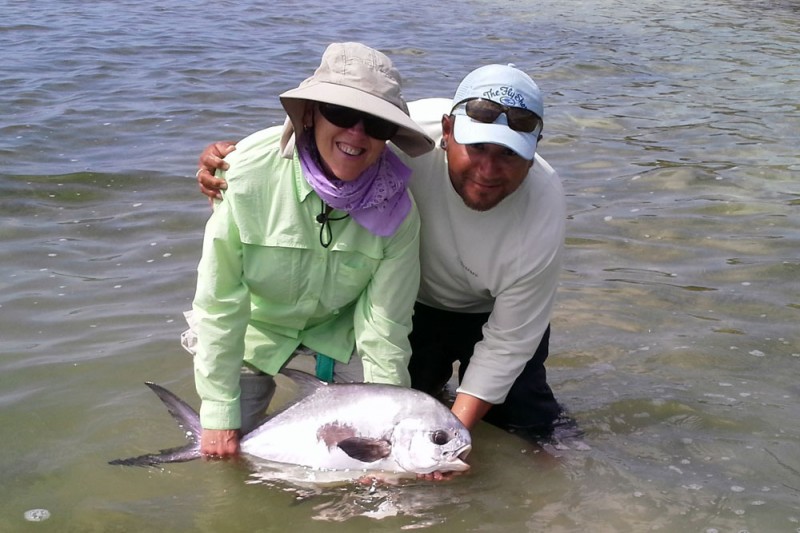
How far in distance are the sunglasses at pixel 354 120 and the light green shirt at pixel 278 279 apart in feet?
0.98

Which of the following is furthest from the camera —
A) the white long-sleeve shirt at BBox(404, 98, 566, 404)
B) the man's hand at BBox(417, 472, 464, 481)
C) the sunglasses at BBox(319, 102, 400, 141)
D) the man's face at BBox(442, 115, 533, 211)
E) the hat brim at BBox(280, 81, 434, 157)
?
the white long-sleeve shirt at BBox(404, 98, 566, 404)

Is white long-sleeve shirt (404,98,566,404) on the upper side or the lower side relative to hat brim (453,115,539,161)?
lower

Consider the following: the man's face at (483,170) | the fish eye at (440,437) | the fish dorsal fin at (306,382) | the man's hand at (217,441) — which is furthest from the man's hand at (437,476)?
the man's face at (483,170)

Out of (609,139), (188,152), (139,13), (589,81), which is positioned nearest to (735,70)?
(589,81)

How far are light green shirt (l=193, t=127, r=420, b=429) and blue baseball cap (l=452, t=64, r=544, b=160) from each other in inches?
20.0

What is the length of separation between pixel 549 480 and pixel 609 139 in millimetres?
6644

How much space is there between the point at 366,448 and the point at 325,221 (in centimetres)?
100

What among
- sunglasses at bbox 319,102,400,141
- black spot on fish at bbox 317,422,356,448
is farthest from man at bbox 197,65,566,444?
black spot on fish at bbox 317,422,356,448

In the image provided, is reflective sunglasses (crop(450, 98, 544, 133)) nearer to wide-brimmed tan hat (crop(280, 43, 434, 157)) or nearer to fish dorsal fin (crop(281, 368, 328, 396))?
wide-brimmed tan hat (crop(280, 43, 434, 157))

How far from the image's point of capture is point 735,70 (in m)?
14.2

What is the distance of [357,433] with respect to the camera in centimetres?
385

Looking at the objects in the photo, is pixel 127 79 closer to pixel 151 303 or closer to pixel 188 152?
pixel 188 152

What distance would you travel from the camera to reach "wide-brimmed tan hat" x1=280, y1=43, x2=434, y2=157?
141 inches

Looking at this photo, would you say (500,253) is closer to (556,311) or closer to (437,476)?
(437,476)
